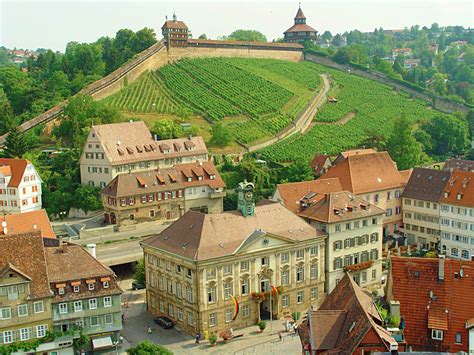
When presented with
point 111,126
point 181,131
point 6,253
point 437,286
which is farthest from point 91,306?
point 181,131

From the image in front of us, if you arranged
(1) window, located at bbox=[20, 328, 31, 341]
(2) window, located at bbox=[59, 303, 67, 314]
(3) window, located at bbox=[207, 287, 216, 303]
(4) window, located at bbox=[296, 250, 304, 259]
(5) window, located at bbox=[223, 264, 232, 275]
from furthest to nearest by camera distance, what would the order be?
(4) window, located at bbox=[296, 250, 304, 259] < (5) window, located at bbox=[223, 264, 232, 275] < (3) window, located at bbox=[207, 287, 216, 303] < (2) window, located at bbox=[59, 303, 67, 314] < (1) window, located at bbox=[20, 328, 31, 341]

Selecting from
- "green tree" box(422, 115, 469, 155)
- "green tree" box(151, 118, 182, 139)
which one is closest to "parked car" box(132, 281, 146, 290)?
"green tree" box(151, 118, 182, 139)

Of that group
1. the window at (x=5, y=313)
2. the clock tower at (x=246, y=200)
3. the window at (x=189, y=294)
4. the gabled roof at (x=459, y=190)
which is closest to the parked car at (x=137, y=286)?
the window at (x=189, y=294)

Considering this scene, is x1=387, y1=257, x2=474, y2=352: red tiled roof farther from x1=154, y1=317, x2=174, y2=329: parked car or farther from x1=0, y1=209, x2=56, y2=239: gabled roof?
x1=0, y1=209, x2=56, y2=239: gabled roof

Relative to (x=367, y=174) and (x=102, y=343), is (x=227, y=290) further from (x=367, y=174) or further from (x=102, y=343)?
(x=367, y=174)

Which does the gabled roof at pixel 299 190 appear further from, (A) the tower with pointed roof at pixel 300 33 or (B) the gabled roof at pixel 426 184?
(A) the tower with pointed roof at pixel 300 33
